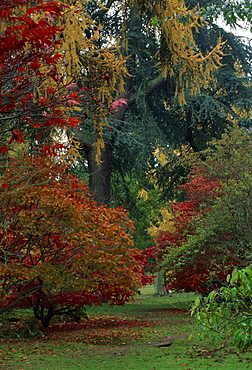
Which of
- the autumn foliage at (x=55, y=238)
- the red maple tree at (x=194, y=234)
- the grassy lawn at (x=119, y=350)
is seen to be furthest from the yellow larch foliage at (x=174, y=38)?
the grassy lawn at (x=119, y=350)

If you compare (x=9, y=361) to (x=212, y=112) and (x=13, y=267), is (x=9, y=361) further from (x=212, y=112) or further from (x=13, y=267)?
(x=212, y=112)

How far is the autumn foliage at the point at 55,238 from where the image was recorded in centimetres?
842

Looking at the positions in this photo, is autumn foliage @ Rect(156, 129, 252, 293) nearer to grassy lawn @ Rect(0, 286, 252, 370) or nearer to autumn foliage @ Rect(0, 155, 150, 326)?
grassy lawn @ Rect(0, 286, 252, 370)

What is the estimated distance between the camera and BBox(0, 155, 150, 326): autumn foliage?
842 centimetres

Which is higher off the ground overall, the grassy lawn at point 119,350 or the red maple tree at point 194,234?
the red maple tree at point 194,234

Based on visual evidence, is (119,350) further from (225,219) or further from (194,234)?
(194,234)

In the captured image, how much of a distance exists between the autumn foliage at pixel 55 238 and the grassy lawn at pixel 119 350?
0.99m

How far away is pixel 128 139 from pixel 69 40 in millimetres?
7120

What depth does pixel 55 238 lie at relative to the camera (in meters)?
9.35

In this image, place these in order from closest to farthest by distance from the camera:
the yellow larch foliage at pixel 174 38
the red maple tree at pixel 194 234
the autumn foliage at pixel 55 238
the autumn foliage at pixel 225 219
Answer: the autumn foliage at pixel 55 238 < the autumn foliage at pixel 225 219 < the yellow larch foliage at pixel 174 38 < the red maple tree at pixel 194 234

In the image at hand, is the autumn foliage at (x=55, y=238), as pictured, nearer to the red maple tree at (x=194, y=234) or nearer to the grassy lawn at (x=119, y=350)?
the grassy lawn at (x=119, y=350)

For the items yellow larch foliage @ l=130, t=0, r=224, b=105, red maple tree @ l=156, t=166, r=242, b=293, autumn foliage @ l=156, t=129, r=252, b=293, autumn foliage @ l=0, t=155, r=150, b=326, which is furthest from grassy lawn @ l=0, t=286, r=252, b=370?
yellow larch foliage @ l=130, t=0, r=224, b=105

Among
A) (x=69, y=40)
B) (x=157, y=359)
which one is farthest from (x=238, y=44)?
(x=157, y=359)

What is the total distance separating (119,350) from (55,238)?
268cm
